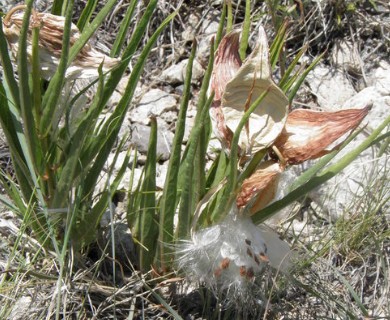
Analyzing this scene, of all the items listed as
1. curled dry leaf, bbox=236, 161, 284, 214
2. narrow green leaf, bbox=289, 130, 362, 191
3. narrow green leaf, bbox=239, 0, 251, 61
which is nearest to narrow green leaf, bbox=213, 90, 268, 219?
curled dry leaf, bbox=236, 161, 284, 214

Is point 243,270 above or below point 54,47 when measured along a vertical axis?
below

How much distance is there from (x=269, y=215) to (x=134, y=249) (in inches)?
12.4

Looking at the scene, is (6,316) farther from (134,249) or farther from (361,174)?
(361,174)

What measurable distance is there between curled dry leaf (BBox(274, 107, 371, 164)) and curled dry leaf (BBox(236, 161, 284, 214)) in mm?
27

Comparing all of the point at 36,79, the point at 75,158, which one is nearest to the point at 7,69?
the point at 36,79

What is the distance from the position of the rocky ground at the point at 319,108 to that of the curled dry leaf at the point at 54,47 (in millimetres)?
361

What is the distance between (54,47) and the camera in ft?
3.55

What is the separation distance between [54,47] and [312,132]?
0.39 metres

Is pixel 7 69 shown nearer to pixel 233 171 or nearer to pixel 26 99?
pixel 26 99

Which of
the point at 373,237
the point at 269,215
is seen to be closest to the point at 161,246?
the point at 269,215

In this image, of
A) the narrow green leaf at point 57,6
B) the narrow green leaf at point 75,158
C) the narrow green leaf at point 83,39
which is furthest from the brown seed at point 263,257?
the narrow green leaf at point 57,6

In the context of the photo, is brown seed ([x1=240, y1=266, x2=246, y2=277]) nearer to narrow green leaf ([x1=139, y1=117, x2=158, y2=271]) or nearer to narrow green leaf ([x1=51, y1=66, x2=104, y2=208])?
narrow green leaf ([x1=139, y1=117, x2=158, y2=271])

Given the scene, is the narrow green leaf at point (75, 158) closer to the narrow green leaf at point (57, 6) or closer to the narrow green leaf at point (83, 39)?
the narrow green leaf at point (83, 39)

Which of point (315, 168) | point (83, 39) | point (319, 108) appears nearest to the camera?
point (83, 39)
